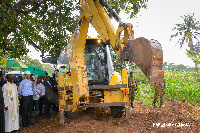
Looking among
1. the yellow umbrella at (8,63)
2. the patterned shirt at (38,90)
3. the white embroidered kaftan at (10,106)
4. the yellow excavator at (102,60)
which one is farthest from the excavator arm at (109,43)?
the yellow umbrella at (8,63)

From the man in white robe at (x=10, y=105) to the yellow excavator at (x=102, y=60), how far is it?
1.49 m

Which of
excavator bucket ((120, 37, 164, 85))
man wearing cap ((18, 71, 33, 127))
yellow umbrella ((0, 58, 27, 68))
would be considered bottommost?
man wearing cap ((18, 71, 33, 127))

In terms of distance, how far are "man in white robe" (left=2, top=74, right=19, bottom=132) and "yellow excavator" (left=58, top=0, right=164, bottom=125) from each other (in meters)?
1.49

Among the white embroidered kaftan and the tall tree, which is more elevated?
the tall tree

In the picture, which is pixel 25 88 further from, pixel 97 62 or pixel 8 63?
pixel 8 63

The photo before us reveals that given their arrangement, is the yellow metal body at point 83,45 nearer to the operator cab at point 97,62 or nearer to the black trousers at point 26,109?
the operator cab at point 97,62

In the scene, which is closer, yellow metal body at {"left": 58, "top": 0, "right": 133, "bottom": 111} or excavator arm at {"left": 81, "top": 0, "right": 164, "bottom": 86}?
excavator arm at {"left": 81, "top": 0, "right": 164, "bottom": 86}

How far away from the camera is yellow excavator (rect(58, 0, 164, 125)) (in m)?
3.01

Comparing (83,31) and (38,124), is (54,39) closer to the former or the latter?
(38,124)

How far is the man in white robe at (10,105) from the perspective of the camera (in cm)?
602

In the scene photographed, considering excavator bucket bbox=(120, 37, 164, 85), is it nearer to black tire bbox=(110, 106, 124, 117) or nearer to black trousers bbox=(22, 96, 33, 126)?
black tire bbox=(110, 106, 124, 117)

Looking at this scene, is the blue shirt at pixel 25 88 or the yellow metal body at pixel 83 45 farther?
the blue shirt at pixel 25 88

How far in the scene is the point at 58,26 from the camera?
11.1 metres

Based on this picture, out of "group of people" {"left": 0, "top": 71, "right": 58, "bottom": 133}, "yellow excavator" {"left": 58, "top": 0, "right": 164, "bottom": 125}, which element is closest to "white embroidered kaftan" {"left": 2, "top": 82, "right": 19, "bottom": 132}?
"group of people" {"left": 0, "top": 71, "right": 58, "bottom": 133}
